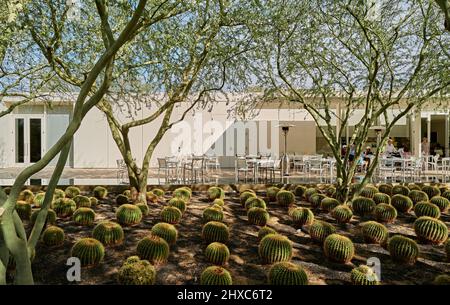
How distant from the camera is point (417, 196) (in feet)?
26.8

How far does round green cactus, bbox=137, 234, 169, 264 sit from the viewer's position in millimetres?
4816

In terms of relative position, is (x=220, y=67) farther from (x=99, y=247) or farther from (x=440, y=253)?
(x=440, y=253)

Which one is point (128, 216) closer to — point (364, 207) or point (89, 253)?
point (89, 253)

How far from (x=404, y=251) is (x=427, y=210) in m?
2.40

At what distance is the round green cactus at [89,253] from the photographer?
4.74 metres

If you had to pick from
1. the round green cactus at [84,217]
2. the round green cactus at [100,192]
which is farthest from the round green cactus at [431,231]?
the round green cactus at [100,192]

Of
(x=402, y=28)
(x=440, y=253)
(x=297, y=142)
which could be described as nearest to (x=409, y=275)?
(x=440, y=253)

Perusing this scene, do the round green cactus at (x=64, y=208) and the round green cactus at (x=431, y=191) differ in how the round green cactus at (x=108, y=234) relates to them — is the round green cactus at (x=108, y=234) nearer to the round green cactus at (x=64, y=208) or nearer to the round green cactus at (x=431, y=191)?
the round green cactus at (x=64, y=208)

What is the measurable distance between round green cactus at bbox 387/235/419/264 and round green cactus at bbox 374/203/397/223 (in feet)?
5.69

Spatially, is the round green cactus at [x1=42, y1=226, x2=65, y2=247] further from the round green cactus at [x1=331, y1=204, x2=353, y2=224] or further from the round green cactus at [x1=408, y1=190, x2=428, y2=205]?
the round green cactus at [x1=408, y1=190, x2=428, y2=205]

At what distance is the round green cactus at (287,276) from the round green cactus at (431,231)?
8.99 ft

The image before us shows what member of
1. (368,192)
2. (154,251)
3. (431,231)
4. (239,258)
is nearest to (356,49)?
(368,192)

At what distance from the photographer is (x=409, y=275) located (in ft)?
15.6

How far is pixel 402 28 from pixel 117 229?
21.7ft
